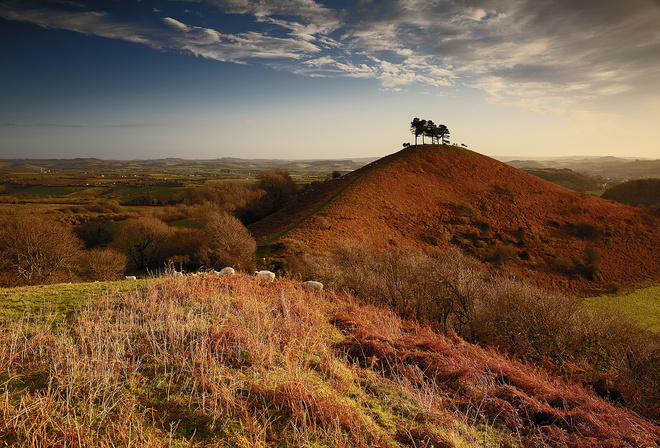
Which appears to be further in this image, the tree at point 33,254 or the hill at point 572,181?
the hill at point 572,181

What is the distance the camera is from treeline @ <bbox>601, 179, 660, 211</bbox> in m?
70.2

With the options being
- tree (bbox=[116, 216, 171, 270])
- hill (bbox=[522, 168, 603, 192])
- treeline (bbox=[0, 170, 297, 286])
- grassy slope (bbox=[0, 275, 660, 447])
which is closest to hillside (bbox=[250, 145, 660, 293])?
treeline (bbox=[0, 170, 297, 286])

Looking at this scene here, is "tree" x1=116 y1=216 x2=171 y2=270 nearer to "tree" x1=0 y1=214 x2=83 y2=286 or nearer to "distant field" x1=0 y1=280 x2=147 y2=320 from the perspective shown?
"tree" x1=0 y1=214 x2=83 y2=286

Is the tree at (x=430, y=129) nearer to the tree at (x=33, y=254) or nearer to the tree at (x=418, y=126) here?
the tree at (x=418, y=126)

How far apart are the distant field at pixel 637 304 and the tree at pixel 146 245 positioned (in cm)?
4716

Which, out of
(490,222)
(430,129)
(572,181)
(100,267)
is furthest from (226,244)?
(572,181)

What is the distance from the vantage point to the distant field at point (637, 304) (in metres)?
25.4

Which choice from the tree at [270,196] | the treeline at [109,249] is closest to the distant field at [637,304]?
the treeline at [109,249]

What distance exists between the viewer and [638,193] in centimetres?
7350

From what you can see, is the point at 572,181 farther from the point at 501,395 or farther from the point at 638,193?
the point at 501,395

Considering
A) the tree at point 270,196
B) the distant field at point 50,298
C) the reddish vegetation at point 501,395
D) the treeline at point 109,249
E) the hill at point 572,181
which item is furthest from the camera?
the hill at point 572,181

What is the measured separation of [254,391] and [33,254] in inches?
1205

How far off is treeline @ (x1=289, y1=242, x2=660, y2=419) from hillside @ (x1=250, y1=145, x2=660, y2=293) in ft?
33.8

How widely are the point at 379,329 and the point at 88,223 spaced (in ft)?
176
